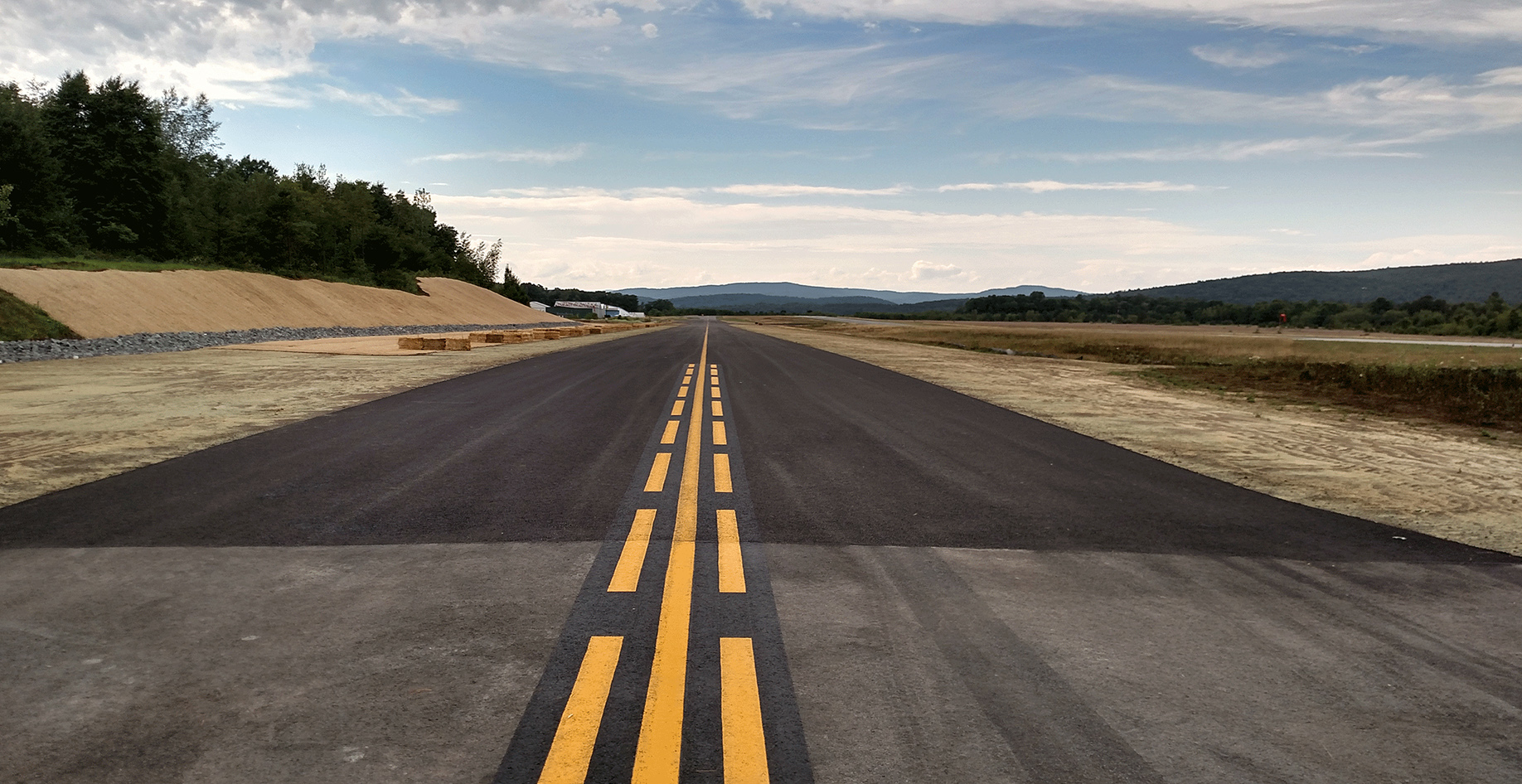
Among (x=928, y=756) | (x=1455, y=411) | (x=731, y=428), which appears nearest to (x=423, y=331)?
(x=731, y=428)

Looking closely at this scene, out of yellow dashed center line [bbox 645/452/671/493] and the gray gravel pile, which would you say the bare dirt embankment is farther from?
yellow dashed center line [bbox 645/452/671/493]

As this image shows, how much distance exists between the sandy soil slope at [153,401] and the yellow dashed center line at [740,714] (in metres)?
6.90

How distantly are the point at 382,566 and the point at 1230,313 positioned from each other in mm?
134876

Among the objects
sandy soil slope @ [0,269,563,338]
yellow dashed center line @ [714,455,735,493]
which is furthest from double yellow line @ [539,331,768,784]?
sandy soil slope @ [0,269,563,338]

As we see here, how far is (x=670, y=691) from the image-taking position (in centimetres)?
327

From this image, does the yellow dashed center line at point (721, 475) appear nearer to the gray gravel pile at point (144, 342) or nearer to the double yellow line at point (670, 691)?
the double yellow line at point (670, 691)

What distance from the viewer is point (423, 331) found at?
5997 centimetres

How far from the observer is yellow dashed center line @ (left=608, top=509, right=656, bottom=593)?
460cm

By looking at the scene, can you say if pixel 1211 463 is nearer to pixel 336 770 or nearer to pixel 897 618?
pixel 897 618

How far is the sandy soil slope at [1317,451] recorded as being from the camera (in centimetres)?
708

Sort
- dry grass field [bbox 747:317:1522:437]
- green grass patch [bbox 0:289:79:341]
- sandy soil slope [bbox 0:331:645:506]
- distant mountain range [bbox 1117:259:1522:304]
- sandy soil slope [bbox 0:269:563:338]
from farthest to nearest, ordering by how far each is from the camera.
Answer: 1. distant mountain range [bbox 1117:259:1522:304]
2. sandy soil slope [bbox 0:269:563:338]
3. green grass patch [bbox 0:289:79:341]
4. dry grass field [bbox 747:317:1522:437]
5. sandy soil slope [bbox 0:331:645:506]

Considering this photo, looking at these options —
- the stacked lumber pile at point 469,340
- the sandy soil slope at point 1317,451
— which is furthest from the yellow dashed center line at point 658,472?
the stacked lumber pile at point 469,340

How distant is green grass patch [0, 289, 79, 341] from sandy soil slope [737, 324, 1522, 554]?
95.6 ft

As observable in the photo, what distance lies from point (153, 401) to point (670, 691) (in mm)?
14713
